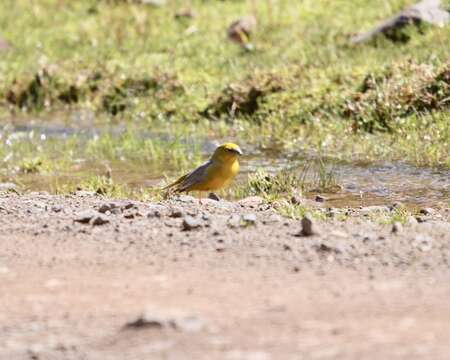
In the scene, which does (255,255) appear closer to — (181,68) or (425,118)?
(425,118)

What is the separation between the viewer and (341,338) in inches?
199

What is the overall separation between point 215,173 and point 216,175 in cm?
2

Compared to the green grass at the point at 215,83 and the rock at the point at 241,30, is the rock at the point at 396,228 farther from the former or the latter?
the rock at the point at 241,30

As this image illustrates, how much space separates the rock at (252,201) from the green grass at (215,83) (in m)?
0.96

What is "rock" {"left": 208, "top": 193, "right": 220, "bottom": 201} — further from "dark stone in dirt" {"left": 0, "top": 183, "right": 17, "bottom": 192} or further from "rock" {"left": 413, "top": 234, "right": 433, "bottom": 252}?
"rock" {"left": 413, "top": 234, "right": 433, "bottom": 252}

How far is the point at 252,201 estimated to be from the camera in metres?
8.68

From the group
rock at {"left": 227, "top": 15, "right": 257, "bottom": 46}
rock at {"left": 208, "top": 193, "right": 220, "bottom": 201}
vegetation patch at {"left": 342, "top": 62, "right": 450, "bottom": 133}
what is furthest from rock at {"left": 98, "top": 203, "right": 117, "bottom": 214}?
rock at {"left": 227, "top": 15, "right": 257, "bottom": 46}

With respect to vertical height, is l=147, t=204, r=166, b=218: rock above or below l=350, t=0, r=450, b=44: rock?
below

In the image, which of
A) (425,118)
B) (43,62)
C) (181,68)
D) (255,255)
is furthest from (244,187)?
(43,62)

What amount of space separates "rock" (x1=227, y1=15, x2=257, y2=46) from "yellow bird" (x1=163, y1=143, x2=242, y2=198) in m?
6.81

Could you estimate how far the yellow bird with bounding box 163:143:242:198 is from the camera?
29.5 feet

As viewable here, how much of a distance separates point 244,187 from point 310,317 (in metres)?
4.41

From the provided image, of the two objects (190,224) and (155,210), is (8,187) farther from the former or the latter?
(190,224)

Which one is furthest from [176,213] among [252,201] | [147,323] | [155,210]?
[147,323]
